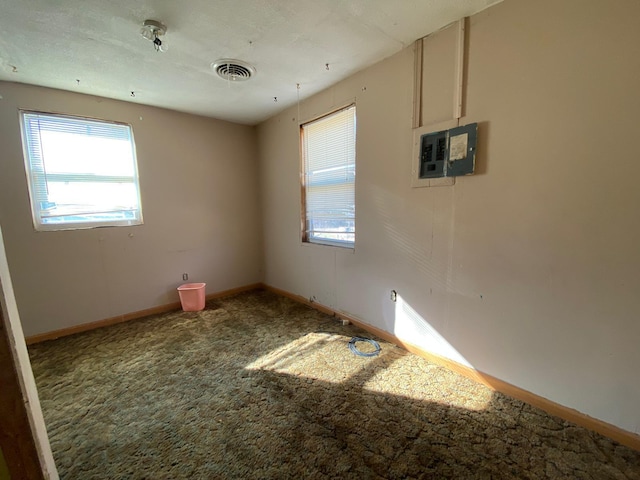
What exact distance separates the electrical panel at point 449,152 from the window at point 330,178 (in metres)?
0.79

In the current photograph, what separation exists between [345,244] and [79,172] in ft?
9.57

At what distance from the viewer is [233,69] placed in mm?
2256

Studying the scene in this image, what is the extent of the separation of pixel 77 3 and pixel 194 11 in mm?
636

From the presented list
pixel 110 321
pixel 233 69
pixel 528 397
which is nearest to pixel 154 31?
pixel 233 69

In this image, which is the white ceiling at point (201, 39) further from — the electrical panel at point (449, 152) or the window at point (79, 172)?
the electrical panel at point (449, 152)

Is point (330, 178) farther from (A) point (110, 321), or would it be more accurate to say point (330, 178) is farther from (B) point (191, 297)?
(A) point (110, 321)

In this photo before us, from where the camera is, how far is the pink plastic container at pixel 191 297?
3.23m

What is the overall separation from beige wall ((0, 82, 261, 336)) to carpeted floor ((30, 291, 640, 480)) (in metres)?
0.62

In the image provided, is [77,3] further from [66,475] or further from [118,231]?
[66,475]

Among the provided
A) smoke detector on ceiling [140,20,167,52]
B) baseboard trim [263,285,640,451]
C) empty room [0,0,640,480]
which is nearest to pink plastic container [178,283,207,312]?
empty room [0,0,640,480]

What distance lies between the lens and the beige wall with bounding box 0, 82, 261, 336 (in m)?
2.46

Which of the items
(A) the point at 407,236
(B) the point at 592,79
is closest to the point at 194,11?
(A) the point at 407,236

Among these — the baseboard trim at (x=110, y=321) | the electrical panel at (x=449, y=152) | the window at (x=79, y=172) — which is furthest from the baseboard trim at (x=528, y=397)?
the window at (x=79, y=172)

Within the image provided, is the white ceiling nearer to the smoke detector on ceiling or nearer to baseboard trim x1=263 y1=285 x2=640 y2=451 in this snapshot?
the smoke detector on ceiling
